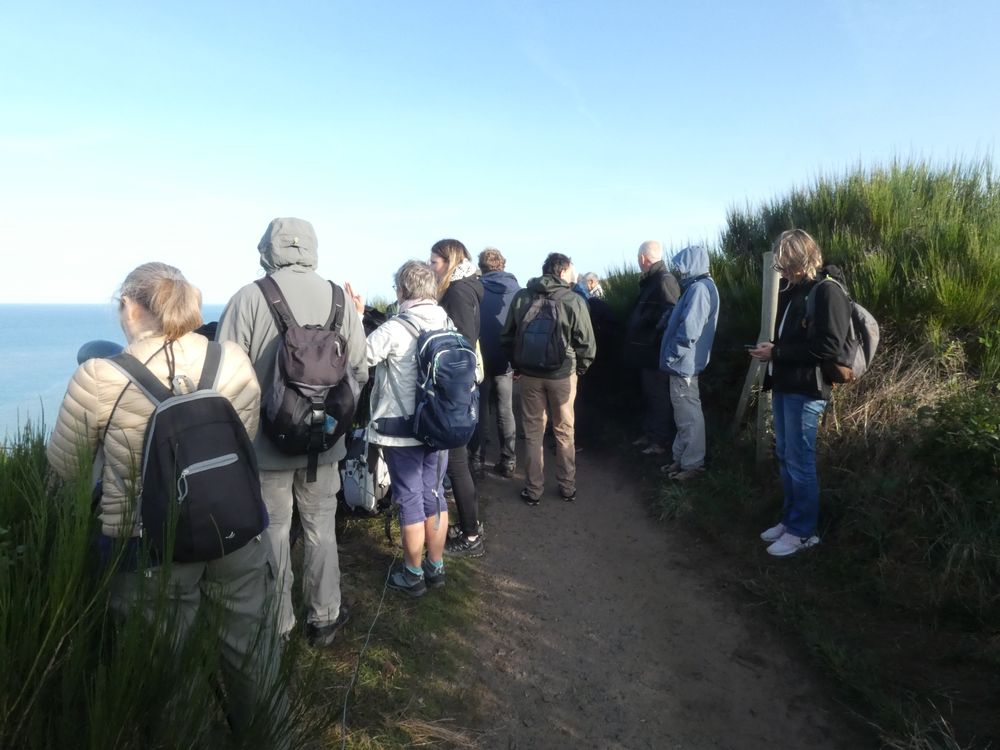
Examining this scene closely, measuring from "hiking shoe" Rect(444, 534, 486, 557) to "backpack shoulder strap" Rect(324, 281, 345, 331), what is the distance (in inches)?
90.2

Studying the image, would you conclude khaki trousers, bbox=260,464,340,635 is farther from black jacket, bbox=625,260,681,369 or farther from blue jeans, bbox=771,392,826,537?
black jacket, bbox=625,260,681,369

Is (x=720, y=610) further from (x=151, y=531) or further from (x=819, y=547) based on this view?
(x=151, y=531)

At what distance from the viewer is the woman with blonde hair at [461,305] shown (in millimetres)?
4836

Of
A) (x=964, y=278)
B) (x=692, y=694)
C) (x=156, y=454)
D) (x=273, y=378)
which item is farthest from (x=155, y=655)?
(x=964, y=278)

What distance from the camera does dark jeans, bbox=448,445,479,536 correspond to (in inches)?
174

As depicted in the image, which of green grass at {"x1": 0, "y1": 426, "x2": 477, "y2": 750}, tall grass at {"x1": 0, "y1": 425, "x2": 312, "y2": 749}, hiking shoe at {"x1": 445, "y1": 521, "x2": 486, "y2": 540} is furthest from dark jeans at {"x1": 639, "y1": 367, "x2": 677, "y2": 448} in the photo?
tall grass at {"x1": 0, "y1": 425, "x2": 312, "y2": 749}

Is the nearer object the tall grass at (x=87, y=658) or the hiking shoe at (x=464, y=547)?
the tall grass at (x=87, y=658)

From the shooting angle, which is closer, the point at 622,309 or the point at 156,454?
→ the point at 156,454

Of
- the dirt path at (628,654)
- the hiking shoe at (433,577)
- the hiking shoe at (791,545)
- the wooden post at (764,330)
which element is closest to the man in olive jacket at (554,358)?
the dirt path at (628,654)

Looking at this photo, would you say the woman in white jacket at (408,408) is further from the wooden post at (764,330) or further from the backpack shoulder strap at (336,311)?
the wooden post at (764,330)

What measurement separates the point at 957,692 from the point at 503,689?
224 cm

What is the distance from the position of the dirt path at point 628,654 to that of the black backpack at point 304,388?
1.65m

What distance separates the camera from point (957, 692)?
10.3ft

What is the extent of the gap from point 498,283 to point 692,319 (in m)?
1.85
